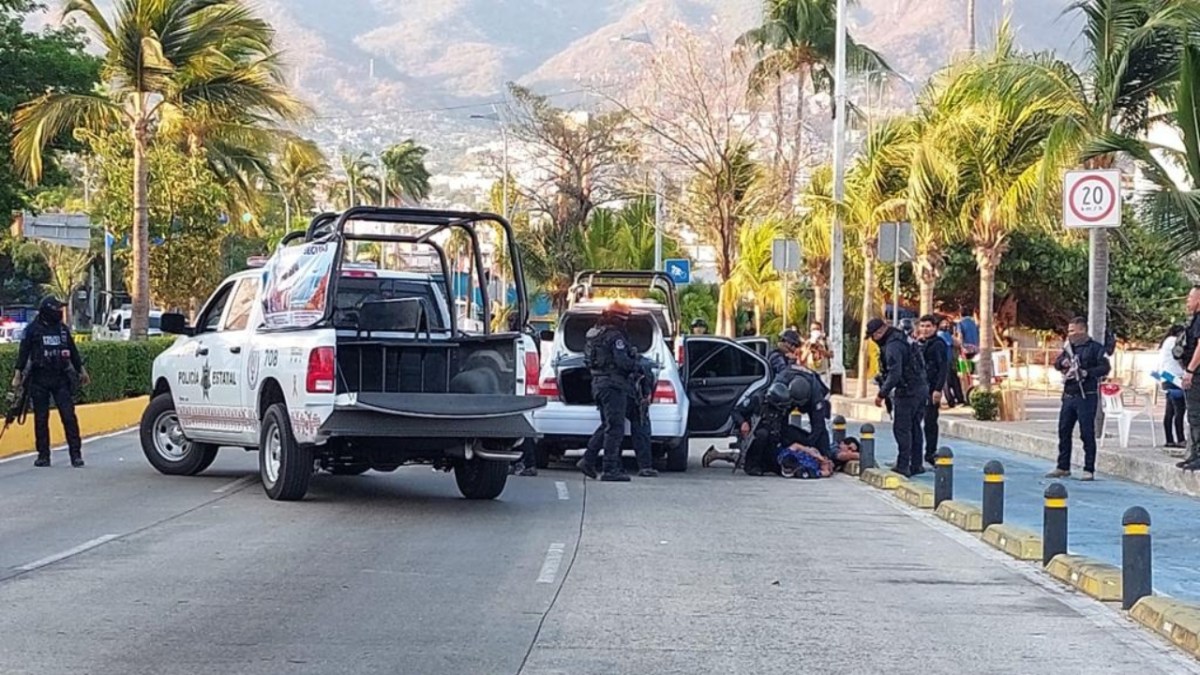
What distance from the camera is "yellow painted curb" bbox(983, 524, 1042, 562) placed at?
39.4ft

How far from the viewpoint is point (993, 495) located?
13039mm

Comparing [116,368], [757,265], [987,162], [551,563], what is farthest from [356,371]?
[757,265]

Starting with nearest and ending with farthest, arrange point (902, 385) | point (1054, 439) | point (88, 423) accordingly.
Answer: point (902, 385), point (1054, 439), point (88, 423)

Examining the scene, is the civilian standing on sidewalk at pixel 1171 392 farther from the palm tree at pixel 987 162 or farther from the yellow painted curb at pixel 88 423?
the yellow painted curb at pixel 88 423

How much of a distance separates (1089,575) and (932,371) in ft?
26.4

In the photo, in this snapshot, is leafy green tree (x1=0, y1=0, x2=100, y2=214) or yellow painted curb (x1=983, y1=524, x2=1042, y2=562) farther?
leafy green tree (x1=0, y1=0, x2=100, y2=214)

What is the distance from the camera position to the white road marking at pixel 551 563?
1058 centimetres

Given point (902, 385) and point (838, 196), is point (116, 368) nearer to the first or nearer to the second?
point (902, 385)

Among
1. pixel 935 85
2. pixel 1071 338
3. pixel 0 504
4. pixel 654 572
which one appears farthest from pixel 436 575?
pixel 935 85

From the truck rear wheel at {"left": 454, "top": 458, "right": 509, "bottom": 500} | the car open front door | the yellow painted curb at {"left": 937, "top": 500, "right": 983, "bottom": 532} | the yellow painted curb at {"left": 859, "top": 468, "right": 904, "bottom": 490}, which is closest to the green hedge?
the car open front door

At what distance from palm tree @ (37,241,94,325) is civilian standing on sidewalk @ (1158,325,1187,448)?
5241 centimetres

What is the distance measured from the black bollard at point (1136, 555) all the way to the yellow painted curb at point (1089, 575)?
422 mm

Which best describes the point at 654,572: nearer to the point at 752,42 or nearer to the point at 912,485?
the point at 912,485

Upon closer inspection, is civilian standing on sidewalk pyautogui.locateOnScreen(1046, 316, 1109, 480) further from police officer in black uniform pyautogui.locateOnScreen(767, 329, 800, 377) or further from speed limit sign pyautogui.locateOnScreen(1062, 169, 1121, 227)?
police officer in black uniform pyautogui.locateOnScreen(767, 329, 800, 377)
